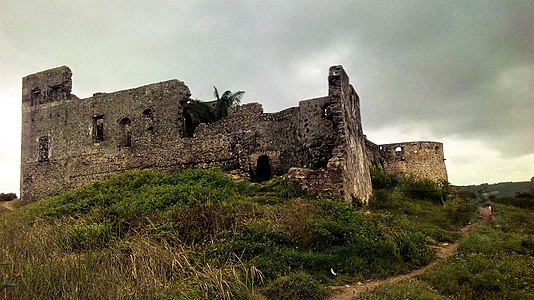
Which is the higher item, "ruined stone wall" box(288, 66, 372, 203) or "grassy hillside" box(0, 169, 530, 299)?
"ruined stone wall" box(288, 66, 372, 203)

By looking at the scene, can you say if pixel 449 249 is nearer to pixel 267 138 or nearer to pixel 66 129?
pixel 267 138

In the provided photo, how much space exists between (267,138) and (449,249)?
7843 mm

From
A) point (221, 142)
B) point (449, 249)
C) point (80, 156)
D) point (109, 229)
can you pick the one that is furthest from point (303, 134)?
point (80, 156)

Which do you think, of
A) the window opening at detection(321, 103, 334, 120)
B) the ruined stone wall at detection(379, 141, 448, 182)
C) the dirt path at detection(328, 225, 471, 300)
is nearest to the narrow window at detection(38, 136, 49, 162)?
the window opening at detection(321, 103, 334, 120)

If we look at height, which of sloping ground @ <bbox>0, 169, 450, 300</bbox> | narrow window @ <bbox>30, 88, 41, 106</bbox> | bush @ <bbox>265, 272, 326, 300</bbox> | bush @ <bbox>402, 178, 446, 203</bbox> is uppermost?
narrow window @ <bbox>30, 88, 41, 106</bbox>

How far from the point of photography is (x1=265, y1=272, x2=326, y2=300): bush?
27.0 feet

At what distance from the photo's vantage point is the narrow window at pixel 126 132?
20917mm

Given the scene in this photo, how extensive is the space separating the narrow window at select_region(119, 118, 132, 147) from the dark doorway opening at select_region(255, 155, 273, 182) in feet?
20.8

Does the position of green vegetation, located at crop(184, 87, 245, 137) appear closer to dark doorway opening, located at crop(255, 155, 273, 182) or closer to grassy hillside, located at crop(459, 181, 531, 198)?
dark doorway opening, located at crop(255, 155, 273, 182)

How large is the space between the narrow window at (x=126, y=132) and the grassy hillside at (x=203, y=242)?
424cm

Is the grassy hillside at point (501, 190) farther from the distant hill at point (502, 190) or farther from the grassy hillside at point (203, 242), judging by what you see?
Answer: the grassy hillside at point (203, 242)

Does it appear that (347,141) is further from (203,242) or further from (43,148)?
(43,148)

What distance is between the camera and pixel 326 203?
1305cm

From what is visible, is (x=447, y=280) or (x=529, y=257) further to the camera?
(x=529, y=257)
